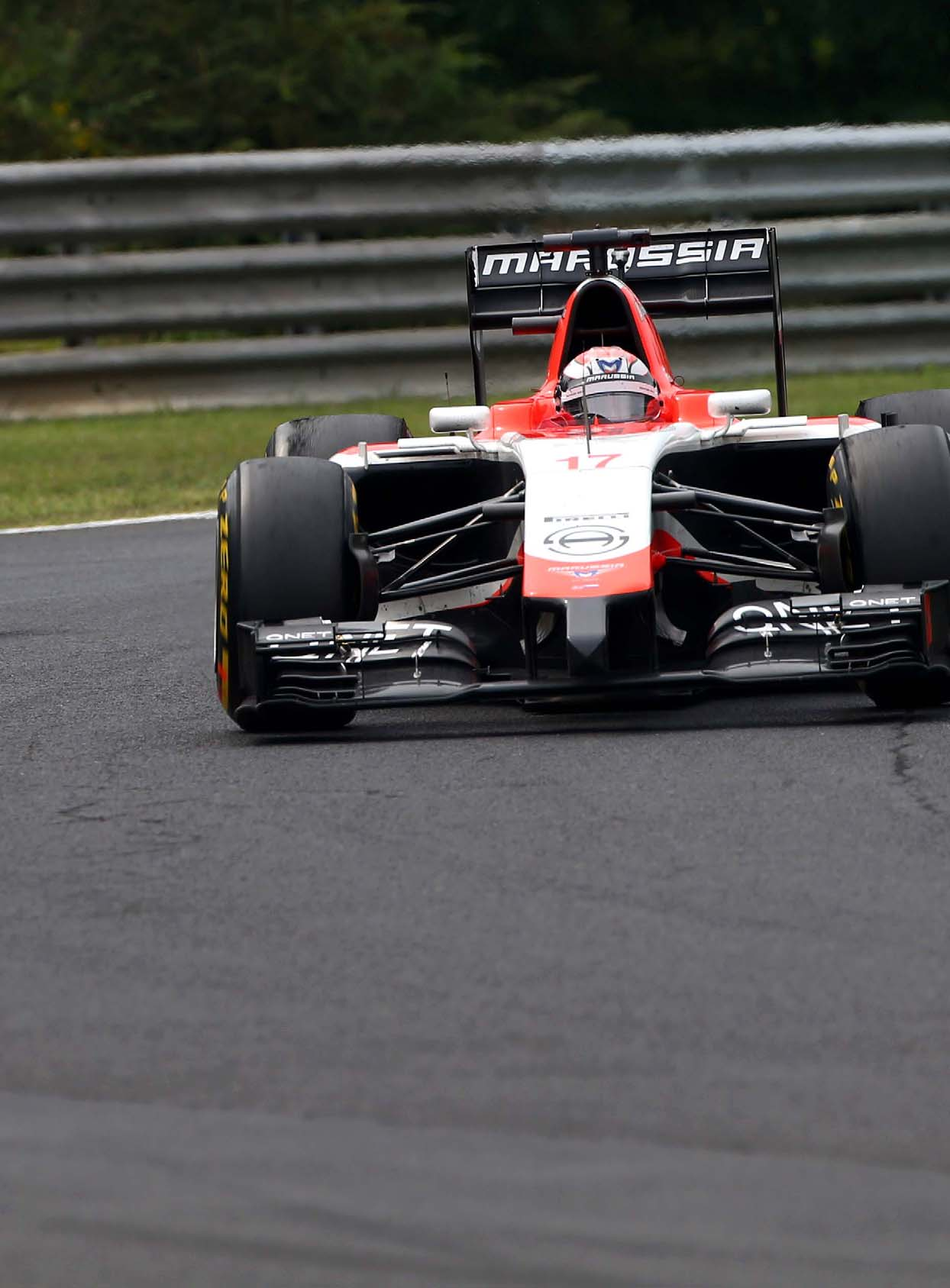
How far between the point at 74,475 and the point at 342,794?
6940 mm

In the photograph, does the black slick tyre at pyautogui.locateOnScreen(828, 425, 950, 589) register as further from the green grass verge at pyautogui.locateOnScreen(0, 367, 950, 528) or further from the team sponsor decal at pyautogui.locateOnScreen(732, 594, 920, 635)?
the green grass verge at pyautogui.locateOnScreen(0, 367, 950, 528)

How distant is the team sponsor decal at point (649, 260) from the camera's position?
7.79m

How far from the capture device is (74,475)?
11.6 m

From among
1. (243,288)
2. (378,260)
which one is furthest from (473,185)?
(243,288)

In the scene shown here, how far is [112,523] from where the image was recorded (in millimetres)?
10328

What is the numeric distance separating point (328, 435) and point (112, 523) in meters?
3.00

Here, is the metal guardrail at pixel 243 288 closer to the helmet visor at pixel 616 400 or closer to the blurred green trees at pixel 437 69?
the blurred green trees at pixel 437 69

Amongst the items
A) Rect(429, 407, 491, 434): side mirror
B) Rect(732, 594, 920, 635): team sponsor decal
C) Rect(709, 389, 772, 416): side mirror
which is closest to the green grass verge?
Rect(429, 407, 491, 434): side mirror

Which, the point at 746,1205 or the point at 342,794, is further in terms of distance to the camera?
the point at 342,794

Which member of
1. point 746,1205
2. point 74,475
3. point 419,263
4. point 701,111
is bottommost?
point 746,1205

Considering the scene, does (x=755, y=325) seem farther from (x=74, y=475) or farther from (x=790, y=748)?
(x=790, y=748)

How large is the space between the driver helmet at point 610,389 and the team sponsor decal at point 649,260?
0.86m

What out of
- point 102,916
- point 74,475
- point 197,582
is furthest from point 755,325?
point 102,916

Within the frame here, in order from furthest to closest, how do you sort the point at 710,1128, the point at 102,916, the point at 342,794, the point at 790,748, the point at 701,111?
the point at 701,111 → the point at 790,748 → the point at 342,794 → the point at 102,916 → the point at 710,1128
